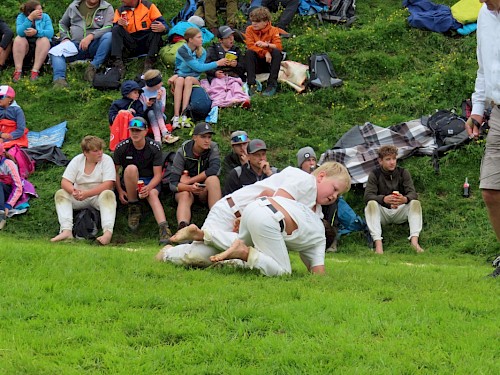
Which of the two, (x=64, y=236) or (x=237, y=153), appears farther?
(x=237, y=153)

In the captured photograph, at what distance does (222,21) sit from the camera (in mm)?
18375

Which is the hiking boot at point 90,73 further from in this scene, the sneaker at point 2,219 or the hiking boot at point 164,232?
the hiking boot at point 164,232

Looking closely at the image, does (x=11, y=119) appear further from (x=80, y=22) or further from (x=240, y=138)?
(x=240, y=138)

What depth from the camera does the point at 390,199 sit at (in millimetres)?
12602

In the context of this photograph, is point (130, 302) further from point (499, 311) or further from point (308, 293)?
point (499, 311)

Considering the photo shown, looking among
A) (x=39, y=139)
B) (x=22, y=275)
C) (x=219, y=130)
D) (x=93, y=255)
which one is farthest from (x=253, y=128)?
(x=22, y=275)

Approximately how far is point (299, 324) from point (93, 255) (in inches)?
131

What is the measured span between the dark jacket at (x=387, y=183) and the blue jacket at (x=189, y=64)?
4264 mm

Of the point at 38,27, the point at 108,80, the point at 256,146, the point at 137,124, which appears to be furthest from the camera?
the point at 38,27

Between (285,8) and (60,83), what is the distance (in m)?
5.11

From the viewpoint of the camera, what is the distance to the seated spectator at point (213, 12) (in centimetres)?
1791

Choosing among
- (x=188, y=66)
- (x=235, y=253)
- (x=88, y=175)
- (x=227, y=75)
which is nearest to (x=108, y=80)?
(x=188, y=66)

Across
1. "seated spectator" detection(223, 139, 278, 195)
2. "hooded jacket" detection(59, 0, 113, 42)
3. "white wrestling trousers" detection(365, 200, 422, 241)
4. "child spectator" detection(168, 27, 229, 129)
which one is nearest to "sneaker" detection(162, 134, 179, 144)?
"child spectator" detection(168, 27, 229, 129)

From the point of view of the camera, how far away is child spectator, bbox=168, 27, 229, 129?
15133 millimetres
